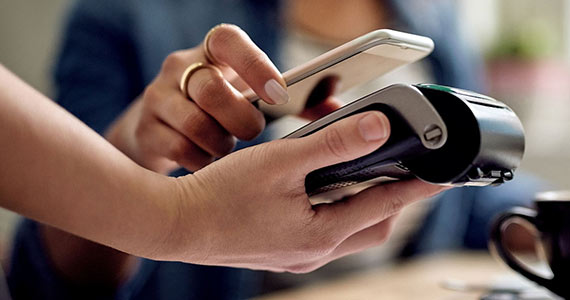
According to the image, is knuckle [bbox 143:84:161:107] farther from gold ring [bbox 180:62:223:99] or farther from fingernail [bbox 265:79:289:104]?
fingernail [bbox 265:79:289:104]

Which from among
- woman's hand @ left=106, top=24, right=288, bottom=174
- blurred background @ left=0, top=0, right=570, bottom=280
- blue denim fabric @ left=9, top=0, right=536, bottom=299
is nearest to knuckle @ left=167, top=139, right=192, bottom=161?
woman's hand @ left=106, top=24, right=288, bottom=174

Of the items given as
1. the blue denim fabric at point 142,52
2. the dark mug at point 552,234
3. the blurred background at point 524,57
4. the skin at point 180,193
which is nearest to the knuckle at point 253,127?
the skin at point 180,193

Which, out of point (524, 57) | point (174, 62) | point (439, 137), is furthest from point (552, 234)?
point (524, 57)

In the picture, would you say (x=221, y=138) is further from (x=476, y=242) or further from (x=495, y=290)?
(x=476, y=242)

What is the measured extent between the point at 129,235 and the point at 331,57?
177 millimetres

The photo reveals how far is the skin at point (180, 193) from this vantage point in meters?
0.34

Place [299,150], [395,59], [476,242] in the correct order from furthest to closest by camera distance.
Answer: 1. [476,242]
2. [395,59]
3. [299,150]

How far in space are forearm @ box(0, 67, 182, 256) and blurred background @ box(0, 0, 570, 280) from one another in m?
1.27

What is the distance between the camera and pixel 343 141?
339mm

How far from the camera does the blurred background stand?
1565mm

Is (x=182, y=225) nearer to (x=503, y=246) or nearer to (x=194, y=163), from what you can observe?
(x=194, y=163)

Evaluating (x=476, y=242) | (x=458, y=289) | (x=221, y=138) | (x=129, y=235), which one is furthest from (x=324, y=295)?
(x=476, y=242)

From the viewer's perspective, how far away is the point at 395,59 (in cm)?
48

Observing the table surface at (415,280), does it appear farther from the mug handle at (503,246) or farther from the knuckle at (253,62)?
the knuckle at (253,62)
